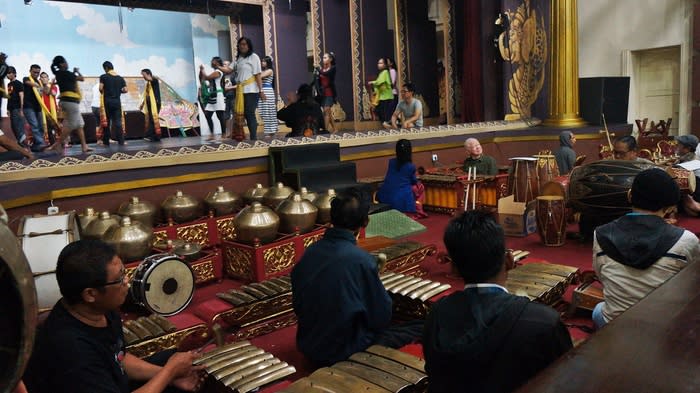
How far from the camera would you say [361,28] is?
12883 millimetres

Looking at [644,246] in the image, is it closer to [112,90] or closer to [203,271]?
[203,271]

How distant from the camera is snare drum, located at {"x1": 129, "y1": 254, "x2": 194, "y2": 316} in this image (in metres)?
3.78

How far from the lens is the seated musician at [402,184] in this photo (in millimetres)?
6617

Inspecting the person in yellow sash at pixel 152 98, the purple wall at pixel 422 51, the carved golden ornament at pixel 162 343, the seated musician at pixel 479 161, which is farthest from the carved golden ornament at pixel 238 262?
the purple wall at pixel 422 51

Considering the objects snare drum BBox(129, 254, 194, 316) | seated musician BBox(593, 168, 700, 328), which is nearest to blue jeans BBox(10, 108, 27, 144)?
snare drum BBox(129, 254, 194, 316)

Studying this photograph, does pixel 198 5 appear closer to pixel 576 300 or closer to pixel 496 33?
pixel 496 33

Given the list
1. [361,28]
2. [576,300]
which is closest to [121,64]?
[361,28]

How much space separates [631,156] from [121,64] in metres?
11.2

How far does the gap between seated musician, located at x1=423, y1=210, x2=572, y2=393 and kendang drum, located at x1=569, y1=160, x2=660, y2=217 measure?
11.2ft

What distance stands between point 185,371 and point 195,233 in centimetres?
287

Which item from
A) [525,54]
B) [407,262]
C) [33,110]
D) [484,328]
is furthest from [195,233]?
[525,54]

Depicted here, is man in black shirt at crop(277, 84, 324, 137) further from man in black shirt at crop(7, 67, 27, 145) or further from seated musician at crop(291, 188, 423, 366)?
seated musician at crop(291, 188, 423, 366)

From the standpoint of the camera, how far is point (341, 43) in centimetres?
1346

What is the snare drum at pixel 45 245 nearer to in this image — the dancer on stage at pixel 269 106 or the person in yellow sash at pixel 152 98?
the dancer on stage at pixel 269 106
